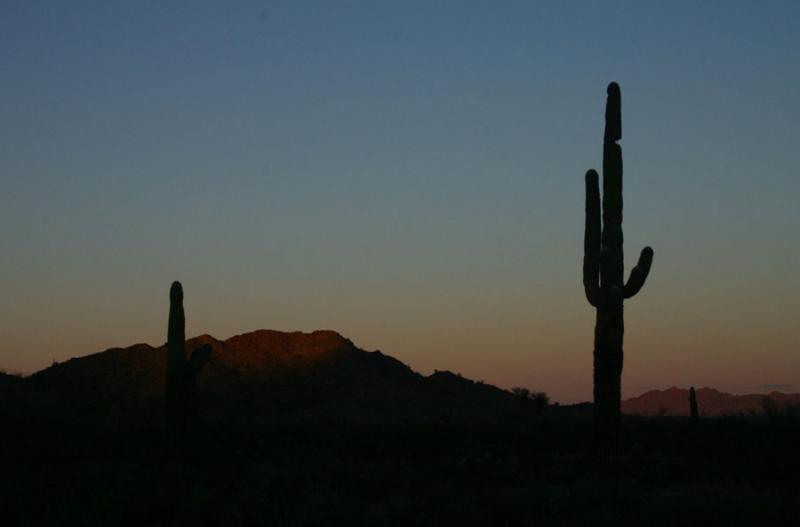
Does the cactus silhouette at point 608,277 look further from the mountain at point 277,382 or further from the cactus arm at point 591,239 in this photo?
the mountain at point 277,382

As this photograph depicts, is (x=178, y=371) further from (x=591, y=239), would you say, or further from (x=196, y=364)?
(x=591, y=239)

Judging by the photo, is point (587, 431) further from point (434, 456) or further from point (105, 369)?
point (105, 369)

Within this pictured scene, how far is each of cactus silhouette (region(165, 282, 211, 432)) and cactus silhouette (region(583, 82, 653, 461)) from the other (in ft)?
33.8

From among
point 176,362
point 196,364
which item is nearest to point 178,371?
point 176,362

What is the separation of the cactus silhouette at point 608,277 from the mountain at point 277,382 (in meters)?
22.8

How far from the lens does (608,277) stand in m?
21.7

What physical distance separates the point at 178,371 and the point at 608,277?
36.5 feet

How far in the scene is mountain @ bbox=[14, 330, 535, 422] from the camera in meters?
49.1

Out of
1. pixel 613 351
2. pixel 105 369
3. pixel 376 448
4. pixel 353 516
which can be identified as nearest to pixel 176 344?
pixel 376 448

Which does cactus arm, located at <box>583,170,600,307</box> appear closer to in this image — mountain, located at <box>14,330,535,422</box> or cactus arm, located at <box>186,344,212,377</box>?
cactus arm, located at <box>186,344,212,377</box>

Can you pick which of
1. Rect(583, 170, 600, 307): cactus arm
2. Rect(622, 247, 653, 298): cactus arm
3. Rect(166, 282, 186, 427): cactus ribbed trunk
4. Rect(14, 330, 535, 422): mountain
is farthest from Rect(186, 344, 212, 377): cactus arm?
Rect(14, 330, 535, 422): mountain

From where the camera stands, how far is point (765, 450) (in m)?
25.1

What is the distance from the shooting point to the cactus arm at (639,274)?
70.9 feet

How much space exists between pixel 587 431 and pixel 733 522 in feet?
57.1
